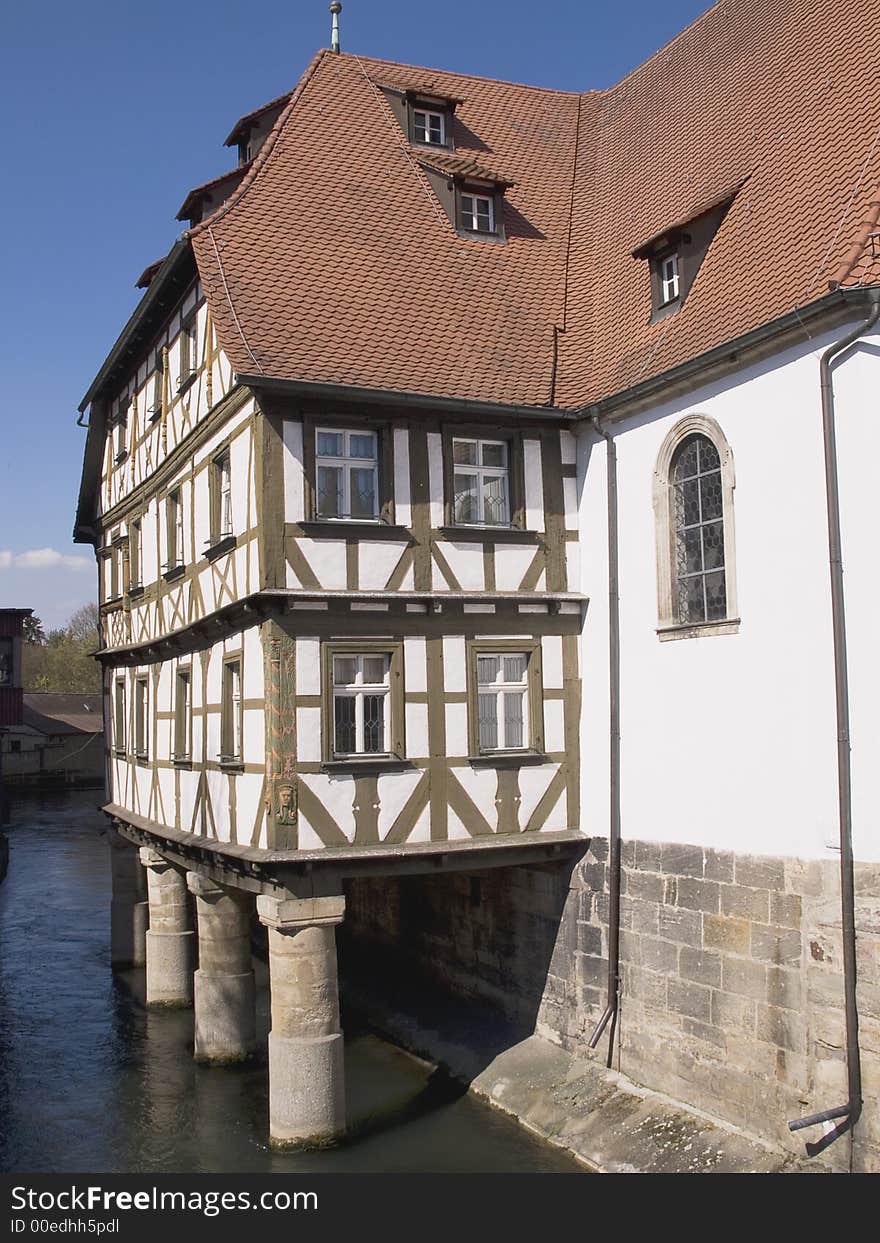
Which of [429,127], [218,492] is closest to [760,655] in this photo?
[218,492]

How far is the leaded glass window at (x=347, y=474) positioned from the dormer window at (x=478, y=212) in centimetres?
386

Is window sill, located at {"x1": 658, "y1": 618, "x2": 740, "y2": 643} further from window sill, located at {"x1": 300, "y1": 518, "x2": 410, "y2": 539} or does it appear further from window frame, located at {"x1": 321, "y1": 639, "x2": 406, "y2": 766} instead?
window sill, located at {"x1": 300, "y1": 518, "x2": 410, "y2": 539}

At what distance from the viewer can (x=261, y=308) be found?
12.5m

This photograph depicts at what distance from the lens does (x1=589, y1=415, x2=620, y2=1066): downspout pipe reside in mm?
12383

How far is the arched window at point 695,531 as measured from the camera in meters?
11.1

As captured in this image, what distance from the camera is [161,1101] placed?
13992mm

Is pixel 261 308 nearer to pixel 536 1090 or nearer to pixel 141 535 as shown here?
A: pixel 141 535

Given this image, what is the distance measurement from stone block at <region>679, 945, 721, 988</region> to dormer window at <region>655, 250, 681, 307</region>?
6.51m

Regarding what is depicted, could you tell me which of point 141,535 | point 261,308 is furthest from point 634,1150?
point 141,535

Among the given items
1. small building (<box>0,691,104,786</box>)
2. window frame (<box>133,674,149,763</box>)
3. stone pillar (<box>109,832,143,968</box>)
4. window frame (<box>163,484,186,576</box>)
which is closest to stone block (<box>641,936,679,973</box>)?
window frame (<box>163,484,186,576</box>)

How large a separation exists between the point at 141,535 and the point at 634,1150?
11.5m

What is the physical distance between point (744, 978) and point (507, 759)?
10.7 feet

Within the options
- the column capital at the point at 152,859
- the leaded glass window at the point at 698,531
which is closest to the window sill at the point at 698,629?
the leaded glass window at the point at 698,531

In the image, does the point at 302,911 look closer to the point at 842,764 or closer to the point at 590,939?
the point at 590,939
